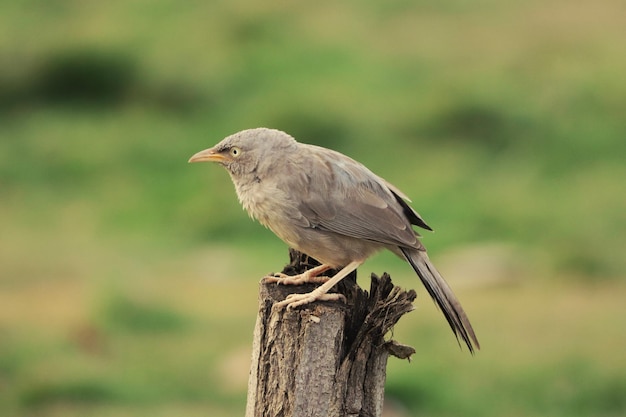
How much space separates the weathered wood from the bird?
1.36 feet

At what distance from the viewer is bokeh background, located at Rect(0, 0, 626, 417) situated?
33.4 ft

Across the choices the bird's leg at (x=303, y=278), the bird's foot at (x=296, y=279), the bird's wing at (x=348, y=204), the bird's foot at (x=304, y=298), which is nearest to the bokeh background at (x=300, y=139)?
the bird's leg at (x=303, y=278)

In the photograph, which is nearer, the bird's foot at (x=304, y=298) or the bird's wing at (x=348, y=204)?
the bird's foot at (x=304, y=298)

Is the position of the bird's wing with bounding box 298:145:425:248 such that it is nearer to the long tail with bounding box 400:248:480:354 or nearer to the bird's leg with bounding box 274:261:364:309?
the long tail with bounding box 400:248:480:354

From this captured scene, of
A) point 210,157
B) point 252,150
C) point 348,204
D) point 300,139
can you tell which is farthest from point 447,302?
point 300,139

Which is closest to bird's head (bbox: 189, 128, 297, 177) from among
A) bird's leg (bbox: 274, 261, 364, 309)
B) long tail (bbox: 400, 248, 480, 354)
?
bird's leg (bbox: 274, 261, 364, 309)

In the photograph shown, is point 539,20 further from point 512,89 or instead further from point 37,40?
point 37,40

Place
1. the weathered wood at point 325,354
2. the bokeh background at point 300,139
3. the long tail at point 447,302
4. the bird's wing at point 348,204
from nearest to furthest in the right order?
the weathered wood at point 325,354 < the long tail at point 447,302 < the bird's wing at point 348,204 < the bokeh background at point 300,139

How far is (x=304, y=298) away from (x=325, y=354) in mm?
298

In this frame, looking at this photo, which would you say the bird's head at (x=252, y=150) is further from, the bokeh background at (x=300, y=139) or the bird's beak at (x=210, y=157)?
the bokeh background at (x=300, y=139)

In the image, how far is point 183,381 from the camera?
10.1 metres

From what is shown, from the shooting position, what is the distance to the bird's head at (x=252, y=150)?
6.27 m

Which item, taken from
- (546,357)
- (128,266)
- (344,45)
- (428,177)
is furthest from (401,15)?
(546,357)

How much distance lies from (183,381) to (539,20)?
31.3ft
